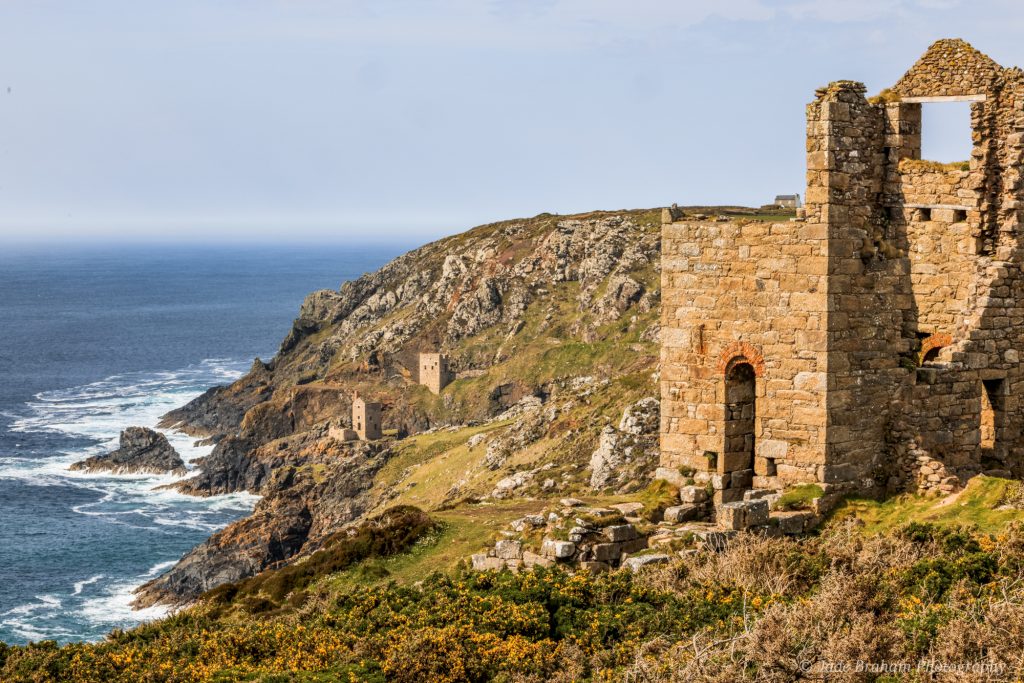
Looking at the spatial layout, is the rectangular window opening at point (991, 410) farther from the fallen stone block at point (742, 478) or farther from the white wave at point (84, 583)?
the white wave at point (84, 583)

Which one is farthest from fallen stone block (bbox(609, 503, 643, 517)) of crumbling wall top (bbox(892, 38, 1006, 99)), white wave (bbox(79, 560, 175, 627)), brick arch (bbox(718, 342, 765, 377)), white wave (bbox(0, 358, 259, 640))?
white wave (bbox(79, 560, 175, 627))

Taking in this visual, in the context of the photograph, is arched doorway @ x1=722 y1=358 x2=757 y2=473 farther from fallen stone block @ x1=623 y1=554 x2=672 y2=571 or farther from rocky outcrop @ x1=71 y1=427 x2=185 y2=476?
rocky outcrop @ x1=71 y1=427 x2=185 y2=476

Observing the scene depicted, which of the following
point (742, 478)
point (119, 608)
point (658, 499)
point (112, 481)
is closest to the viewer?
point (742, 478)

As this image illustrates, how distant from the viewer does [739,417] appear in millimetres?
19266

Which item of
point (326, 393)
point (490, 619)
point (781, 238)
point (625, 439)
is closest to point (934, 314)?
point (781, 238)

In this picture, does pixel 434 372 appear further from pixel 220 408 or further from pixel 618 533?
pixel 618 533

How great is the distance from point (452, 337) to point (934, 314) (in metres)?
112

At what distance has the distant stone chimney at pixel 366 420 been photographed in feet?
362

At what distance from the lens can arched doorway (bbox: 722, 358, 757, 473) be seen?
19172 millimetres

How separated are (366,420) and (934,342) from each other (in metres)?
91.7

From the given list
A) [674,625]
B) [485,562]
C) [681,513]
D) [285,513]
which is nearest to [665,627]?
[674,625]

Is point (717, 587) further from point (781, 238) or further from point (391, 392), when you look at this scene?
point (391, 392)

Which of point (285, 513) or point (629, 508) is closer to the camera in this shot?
point (629, 508)

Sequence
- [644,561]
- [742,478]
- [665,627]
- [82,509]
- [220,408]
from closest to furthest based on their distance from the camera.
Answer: [665,627] < [644,561] < [742,478] < [82,509] < [220,408]
